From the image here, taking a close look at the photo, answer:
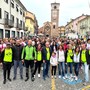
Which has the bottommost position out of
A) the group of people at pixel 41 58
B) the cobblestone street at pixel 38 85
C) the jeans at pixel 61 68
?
the cobblestone street at pixel 38 85

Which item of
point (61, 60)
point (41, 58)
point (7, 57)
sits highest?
point (7, 57)

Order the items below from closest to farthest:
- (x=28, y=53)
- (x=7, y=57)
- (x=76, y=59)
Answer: (x=7, y=57) < (x=28, y=53) < (x=76, y=59)

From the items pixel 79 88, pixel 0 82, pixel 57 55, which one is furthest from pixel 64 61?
pixel 0 82

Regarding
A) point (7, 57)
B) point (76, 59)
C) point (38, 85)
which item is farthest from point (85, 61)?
point (7, 57)

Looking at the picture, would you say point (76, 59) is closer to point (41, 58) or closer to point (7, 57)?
point (41, 58)

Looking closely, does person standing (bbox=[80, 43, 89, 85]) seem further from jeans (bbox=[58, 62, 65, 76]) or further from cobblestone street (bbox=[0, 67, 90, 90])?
jeans (bbox=[58, 62, 65, 76])

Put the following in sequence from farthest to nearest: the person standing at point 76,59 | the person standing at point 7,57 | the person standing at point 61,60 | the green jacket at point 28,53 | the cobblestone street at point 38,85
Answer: the person standing at point 61,60, the person standing at point 76,59, the green jacket at point 28,53, the person standing at point 7,57, the cobblestone street at point 38,85

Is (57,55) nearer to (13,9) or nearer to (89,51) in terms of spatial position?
(89,51)

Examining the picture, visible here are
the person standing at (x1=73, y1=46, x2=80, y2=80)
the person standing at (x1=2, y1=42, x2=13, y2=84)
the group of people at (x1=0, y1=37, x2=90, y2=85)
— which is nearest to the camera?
the person standing at (x1=2, y1=42, x2=13, y2=84)

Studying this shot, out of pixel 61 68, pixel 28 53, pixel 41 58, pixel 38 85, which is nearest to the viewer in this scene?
pixel 38 85

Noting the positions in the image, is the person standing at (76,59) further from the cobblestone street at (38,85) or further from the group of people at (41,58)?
the cobblestone street at (38,85)

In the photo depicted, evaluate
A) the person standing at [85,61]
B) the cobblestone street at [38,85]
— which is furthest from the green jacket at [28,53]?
the person standing at [85,61]

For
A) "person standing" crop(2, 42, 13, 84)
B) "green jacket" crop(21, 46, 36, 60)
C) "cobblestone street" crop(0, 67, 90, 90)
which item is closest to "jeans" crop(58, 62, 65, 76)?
"cobblestone street" crop(0, 67, 90, 90)

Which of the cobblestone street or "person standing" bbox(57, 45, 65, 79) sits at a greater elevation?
"person standing" bbox(57, 45, 65, 79)
